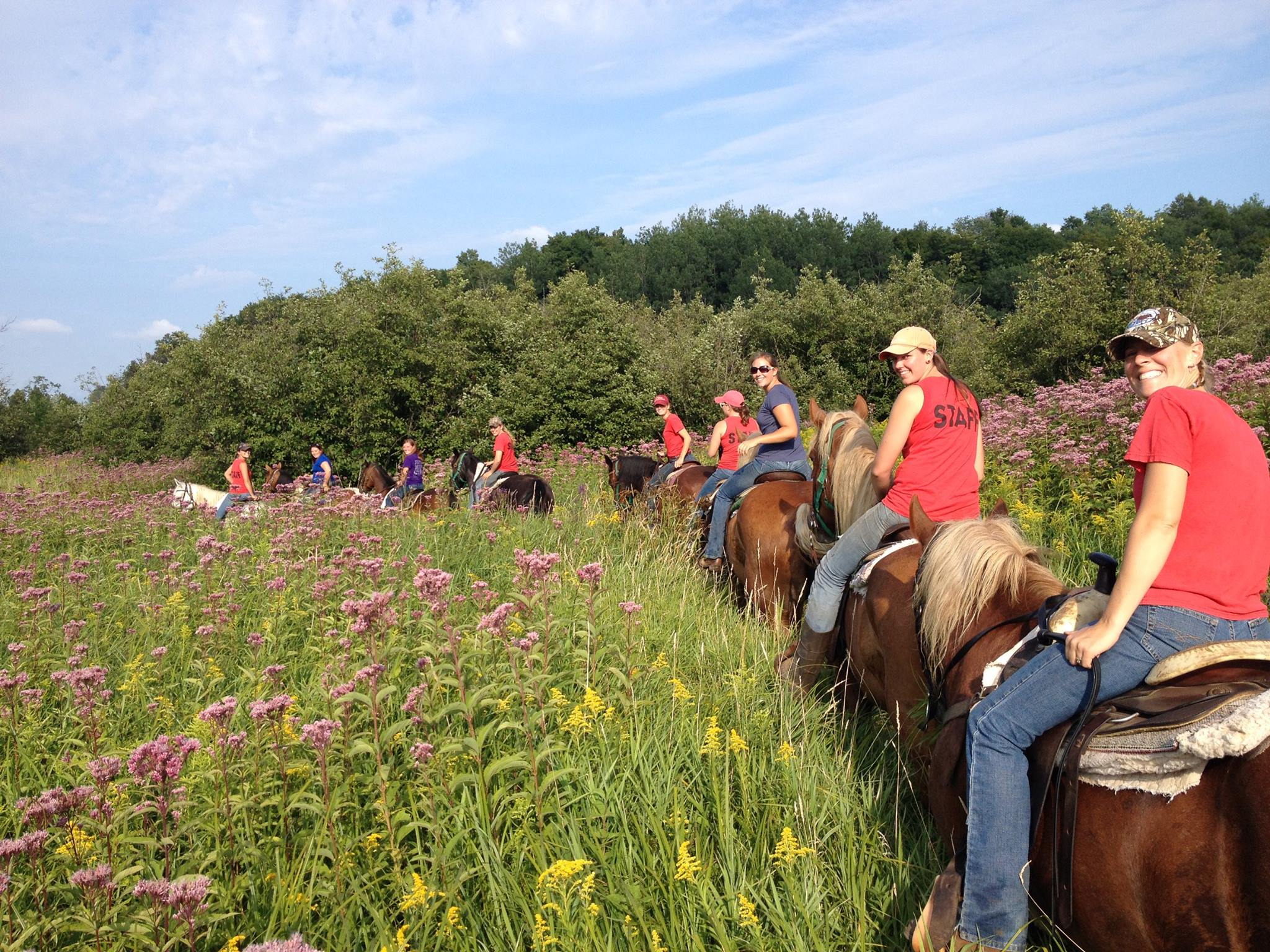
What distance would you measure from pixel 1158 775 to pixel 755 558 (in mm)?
5031

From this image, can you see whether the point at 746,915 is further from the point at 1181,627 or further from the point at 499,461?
the point at 499,461

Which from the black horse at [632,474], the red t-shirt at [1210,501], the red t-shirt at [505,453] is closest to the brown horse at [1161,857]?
the red t-shirt at [1210,501]

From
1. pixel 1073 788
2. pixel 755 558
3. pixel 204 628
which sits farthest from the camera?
pixel 755 558

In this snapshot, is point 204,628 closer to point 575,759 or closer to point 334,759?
point 334,759

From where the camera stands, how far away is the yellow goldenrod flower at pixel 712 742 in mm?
3852

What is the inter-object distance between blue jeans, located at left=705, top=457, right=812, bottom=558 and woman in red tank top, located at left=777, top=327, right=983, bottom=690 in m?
3.26

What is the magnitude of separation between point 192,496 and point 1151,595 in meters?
12.5

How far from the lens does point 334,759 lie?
353 centimetres

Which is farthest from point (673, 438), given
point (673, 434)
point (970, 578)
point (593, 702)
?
point (970, 578)

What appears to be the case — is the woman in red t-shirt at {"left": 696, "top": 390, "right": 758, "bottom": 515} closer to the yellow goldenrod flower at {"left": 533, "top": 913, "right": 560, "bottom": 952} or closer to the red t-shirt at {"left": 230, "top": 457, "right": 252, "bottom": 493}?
the yellow goldenrod flower at {"left": 533, "top": 913, "right": 560, "bottom": 952}

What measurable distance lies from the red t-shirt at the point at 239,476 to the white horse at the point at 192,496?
28 centimetres

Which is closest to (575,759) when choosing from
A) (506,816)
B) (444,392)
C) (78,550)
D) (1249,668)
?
(506,816)

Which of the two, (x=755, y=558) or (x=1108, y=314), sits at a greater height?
(x=1108, y=314)

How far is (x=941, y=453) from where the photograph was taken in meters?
4.55
